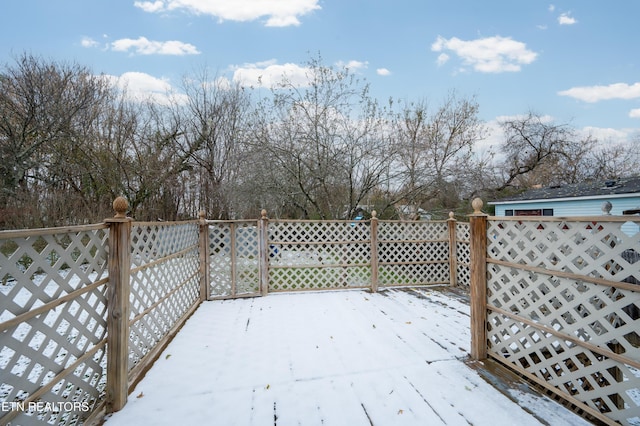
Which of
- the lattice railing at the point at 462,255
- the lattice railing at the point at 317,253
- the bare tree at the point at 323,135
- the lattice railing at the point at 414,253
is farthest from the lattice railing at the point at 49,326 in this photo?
the bare tree at the point at 323,135

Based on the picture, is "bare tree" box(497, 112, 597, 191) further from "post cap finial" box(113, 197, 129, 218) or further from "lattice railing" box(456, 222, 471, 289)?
"post cap finial" box(113, 197, 129, 218)

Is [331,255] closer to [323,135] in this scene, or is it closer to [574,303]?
[323,135]

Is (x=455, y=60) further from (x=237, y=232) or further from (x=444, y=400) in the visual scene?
(x=444, y=400)

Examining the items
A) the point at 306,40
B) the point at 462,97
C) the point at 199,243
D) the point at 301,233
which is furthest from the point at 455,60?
the point at 199,243

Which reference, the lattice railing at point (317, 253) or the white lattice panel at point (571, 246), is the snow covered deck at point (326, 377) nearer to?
the white lattice panel at point (571, 246)

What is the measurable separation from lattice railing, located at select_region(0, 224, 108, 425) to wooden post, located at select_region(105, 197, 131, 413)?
52 mm

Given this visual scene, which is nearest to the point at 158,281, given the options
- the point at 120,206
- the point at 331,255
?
the point at 120,206

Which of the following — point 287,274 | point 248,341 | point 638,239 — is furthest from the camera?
point 287,274

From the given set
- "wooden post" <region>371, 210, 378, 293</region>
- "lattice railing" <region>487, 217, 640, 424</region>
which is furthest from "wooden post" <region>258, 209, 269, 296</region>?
"lattice railing" <region>487, 217, 640, 424</region>

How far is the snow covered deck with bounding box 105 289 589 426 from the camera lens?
1937mm

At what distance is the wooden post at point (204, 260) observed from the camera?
15.1 ft

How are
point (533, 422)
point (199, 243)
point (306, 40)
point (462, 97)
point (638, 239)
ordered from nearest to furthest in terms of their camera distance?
point (638, 239)
point (533, 422)
point (199, 243)
point (306, 40)
point (462, 97)

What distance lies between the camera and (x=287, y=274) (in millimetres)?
5273

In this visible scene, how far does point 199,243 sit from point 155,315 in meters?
1.80
